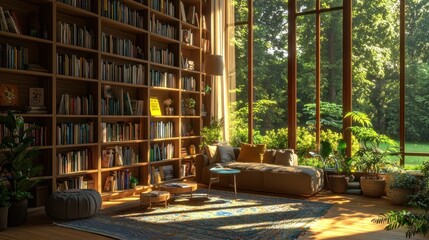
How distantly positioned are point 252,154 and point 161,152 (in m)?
1.72

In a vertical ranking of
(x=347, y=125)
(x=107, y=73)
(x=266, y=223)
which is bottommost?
(x=266, y=223)

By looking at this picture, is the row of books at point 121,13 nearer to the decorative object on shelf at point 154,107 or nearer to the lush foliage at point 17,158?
the decorative object on shelf at point 154,107

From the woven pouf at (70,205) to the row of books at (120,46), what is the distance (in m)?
2.38

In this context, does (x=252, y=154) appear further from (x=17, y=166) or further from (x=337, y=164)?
(x=17, y=166)

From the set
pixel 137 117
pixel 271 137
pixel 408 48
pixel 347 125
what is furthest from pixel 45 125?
pixel 408 48

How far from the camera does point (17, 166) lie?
422 cm

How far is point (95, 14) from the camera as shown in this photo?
540cm

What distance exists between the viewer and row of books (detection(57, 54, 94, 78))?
16.5 feet

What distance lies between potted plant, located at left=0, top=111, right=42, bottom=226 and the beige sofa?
3171mm

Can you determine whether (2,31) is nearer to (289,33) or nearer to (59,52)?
(59,52)

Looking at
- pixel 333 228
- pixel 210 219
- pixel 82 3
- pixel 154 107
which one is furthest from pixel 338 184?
pixel 82 3

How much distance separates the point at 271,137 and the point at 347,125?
5.25 feet

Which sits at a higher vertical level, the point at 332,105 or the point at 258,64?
the point at 258,64

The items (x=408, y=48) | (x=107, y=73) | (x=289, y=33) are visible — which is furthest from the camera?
(x=289, y=33)
